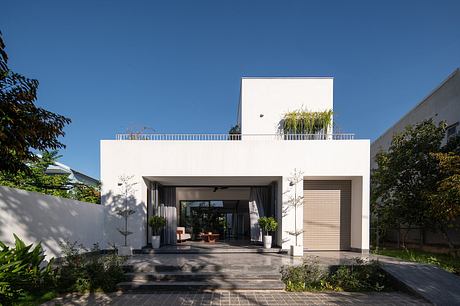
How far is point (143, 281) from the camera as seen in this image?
684cm

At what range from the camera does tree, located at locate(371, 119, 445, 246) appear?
10.8 m

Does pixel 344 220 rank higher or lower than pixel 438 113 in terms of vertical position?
lower

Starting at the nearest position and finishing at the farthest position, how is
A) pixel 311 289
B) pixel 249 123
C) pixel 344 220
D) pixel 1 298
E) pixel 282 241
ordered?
pixel 1 298, pixel 311 289, pixel 282 241, pixel 344 220, pixel 249 123

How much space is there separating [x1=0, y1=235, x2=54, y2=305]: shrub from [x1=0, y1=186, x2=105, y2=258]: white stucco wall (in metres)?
0.55

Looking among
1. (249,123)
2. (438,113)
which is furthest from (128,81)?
(438,113)

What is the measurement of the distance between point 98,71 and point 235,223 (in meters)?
10.5

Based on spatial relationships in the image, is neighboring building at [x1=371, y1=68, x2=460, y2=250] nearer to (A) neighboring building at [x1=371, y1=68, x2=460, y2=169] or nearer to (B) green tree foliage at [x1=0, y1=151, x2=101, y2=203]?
(A) neighboring building at [x1=371, y1=68, x2=460, y2=169]

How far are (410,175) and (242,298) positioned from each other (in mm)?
9470

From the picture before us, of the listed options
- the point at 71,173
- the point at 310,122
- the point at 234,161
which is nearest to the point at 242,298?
the point at 234,161

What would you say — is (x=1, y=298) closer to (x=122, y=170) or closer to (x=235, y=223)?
(x=122, y=170)

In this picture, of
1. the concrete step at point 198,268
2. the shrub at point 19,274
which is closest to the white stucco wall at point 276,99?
the concrete step at point 198,268

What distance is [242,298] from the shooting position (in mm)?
5957

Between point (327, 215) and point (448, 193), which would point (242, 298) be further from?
point (448, 193)

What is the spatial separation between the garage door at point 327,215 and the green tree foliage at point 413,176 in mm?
2463
